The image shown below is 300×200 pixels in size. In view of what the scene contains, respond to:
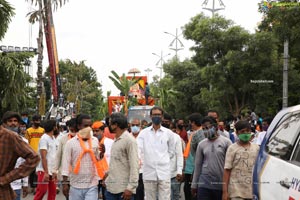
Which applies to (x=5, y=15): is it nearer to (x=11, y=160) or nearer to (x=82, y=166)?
(x=82, y=166)

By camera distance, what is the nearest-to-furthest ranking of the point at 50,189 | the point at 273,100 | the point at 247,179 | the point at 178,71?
the point at 247,179, the point at 50,189, the point at 273,100, the point at 178,71

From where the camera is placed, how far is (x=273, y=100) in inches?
1199

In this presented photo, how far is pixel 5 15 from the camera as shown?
64.1 feet

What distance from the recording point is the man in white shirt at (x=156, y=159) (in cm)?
841

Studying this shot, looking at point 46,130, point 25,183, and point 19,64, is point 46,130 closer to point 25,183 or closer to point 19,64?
point 25,183

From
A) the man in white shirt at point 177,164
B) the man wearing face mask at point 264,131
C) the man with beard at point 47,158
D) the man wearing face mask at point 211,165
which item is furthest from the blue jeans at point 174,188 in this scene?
the man wearing face mask at point 264,131

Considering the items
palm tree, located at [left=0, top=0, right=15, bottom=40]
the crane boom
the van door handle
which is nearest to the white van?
the van door handle

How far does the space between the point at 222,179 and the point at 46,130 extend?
3638 millimetres

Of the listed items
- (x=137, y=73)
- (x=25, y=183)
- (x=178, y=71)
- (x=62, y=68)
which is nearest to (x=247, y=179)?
(x=25, y=183)

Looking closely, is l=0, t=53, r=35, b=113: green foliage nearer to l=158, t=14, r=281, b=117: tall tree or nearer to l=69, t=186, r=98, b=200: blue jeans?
l=158, t=14, r=281, b=117: tall tree

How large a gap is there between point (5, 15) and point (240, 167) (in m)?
14.3

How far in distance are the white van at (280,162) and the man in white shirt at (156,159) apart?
276 cm

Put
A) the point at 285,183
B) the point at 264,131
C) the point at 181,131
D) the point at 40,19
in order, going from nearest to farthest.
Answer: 1. the point at 285,183
2. the point at 181,131
3. the point at 264,131
4. the point at 40,19

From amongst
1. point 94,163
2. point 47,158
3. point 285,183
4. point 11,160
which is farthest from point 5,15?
point 285,183
